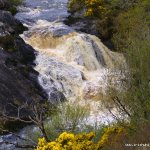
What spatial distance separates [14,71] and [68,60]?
5374 millimetres

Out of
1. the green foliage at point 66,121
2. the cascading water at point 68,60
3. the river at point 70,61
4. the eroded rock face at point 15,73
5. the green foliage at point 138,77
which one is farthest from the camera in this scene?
the cascading water at point 68,60

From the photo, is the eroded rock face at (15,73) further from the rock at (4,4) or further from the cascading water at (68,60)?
the rock at (4,4)

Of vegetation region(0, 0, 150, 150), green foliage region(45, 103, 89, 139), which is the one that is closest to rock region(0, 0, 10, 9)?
vegetation region(0, 0, 150, 150)

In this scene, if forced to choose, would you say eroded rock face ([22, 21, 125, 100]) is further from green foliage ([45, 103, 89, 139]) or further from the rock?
green foliage ([45, 103, 89, 139])

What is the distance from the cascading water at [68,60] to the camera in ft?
93.1

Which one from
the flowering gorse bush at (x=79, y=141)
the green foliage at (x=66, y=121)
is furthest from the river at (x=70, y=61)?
the flowering gorse bush at (x=79, y=141)

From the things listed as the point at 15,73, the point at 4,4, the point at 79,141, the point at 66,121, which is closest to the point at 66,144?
the point at 79,141

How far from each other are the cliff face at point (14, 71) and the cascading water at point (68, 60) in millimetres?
665

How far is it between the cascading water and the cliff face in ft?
2.18

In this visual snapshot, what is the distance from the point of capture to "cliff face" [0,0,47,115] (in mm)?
26016

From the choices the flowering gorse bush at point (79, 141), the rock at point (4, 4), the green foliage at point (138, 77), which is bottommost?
the flowering gorse bush at point (79, 141)

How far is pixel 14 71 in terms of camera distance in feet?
91.8

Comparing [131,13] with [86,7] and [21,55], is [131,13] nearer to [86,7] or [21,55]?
[86,7]

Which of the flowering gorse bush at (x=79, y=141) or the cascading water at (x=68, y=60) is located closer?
the flowering gorse bush at (x=79, y=141)
